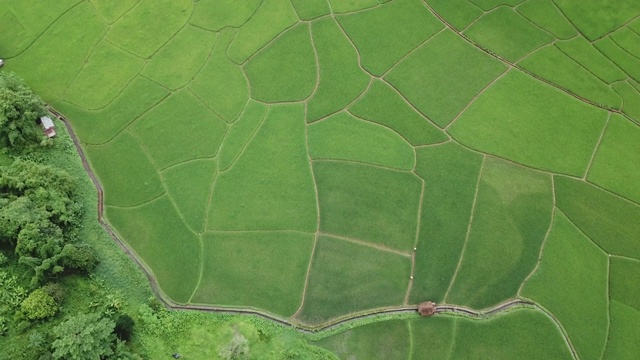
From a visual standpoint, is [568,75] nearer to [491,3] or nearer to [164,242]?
[491,3]

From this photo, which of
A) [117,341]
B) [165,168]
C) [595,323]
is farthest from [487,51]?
[117,341]

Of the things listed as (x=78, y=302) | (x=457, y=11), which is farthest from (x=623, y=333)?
(x=78, y=302)

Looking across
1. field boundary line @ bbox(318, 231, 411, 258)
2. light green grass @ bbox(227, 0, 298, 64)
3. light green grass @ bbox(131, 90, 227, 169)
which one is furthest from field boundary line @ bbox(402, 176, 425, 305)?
light green grass @ bbox(227, 0, 298, 64)

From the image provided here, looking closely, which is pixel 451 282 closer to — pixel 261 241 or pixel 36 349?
pixel 261 241

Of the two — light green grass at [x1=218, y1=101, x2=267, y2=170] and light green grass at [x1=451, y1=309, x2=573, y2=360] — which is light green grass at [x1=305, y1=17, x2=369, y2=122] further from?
light green grass at [x1=451, y1=309, x2=573, y2=360]

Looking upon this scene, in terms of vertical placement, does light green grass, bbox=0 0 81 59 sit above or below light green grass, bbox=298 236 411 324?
above

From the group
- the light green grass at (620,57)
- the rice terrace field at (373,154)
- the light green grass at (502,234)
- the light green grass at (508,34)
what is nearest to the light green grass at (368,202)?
the rice terrace field at (373,154)

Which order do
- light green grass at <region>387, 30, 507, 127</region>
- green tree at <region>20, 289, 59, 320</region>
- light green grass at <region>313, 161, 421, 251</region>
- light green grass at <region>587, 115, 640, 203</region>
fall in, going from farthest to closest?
light green grass at <region>387, 30, 507, 127</region>
light green grass at <region>587, 115, 640, 203</region>
light green grass at <region>313, 161, 421, 251</region>
green tree at <region>20, 289, 59, 320</region>

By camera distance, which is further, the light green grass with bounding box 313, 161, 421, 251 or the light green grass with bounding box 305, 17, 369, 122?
the light green grass with bounding box 305, 17, 369, 122
